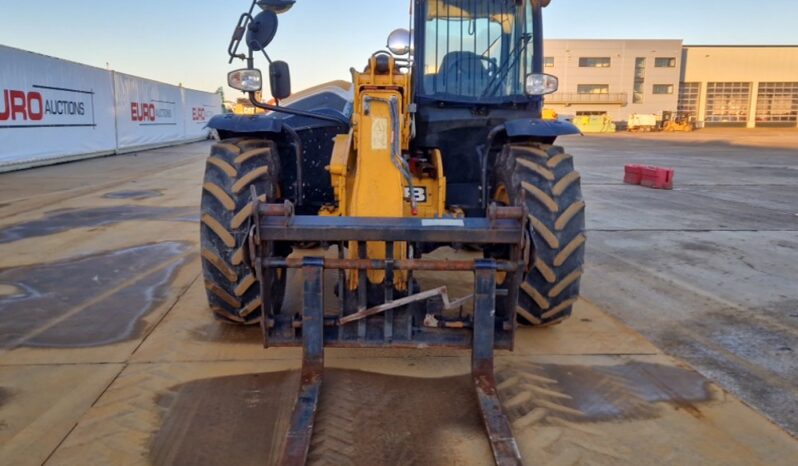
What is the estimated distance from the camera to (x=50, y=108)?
60.4ft

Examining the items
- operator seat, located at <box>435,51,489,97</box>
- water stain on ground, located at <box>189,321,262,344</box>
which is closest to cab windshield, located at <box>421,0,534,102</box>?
operator seat, located at <box>435,51,489,97</box>

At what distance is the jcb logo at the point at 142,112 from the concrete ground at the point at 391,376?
63.0 feet

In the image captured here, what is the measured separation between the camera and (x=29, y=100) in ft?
56.5

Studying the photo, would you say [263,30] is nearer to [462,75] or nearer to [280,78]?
[280,78]

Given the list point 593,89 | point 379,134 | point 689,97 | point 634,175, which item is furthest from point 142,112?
→ point 689,97

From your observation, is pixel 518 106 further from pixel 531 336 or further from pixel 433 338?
pixel 433 338

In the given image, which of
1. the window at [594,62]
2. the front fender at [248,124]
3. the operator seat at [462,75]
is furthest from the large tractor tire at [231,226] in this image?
the window at [594,62]

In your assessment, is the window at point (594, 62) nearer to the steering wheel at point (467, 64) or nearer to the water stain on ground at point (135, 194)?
the water stain on ground at point (135, 194)

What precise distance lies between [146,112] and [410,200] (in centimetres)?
2604

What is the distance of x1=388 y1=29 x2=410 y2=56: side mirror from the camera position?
522 cm

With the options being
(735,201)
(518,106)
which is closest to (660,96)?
(735,201)

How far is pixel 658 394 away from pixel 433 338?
4.78 ft

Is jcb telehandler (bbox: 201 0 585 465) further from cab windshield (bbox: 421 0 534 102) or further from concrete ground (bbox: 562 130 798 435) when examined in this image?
concrete ground (bbox: 562 130 798 435)

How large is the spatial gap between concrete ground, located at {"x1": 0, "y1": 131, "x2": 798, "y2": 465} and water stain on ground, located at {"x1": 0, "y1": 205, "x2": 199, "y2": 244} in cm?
103
